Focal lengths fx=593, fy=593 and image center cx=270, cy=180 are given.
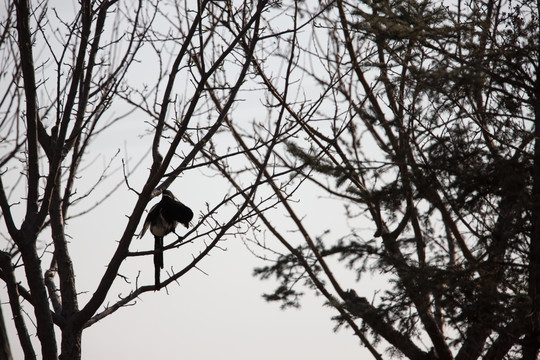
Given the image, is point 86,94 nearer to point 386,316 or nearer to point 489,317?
point 386,316

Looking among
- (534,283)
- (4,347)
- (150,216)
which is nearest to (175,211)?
(150,216)

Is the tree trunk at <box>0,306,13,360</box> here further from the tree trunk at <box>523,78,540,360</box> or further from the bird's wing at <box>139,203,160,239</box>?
the tree trunk at <box>523,78,540,360</box>

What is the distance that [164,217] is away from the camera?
4.42 meters

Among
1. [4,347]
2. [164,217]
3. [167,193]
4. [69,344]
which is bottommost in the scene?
[4,347]

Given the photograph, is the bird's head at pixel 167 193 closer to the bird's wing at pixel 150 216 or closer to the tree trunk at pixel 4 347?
the bird's wing at pixel 150 216

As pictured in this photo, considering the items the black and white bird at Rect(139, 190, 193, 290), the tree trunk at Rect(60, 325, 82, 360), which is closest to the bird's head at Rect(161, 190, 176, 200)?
the black and white bird at Rect(139, 190, 193, 290)

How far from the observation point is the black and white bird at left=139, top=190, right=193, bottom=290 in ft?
14.5

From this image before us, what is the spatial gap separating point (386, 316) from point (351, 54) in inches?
105

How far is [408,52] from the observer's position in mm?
5750

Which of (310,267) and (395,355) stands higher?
(310,267)

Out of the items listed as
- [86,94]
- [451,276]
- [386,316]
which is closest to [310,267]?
[386,316]

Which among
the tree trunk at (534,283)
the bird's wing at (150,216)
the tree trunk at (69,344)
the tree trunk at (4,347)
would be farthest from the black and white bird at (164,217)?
the tree trunk at (534,283)

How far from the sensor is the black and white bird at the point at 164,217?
441cm

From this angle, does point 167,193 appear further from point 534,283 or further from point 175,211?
point 534,283
